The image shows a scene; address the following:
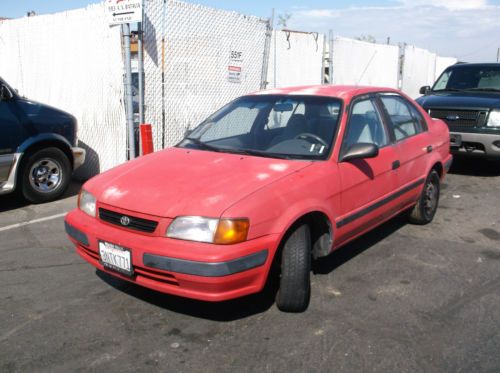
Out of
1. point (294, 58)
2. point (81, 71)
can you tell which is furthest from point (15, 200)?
point (294, 58)

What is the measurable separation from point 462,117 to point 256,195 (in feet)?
19.1

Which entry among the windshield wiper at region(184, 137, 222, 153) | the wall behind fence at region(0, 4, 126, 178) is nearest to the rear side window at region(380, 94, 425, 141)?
the windshield wiper at region(184, 137, 222, 153)

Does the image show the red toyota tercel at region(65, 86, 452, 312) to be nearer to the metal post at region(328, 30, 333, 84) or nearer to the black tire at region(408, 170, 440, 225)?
the black tire at region(408, 170, 440, 225)

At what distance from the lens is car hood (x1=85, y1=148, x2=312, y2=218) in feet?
10.00

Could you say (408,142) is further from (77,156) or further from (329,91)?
(77,156)

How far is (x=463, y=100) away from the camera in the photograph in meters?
7.95

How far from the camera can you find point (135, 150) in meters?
7.35

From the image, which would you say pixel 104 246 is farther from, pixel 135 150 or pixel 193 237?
pixel 135 150

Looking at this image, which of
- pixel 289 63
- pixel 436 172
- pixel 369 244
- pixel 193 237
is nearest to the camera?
pixel 193 237

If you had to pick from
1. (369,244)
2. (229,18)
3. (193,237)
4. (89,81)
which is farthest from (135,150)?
(193,237)

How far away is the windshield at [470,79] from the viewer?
866cm

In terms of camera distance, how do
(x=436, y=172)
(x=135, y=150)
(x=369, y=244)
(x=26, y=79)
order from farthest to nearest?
(x=26, y=79) < (x=135, y=150) < (x=436, y=172) < (x=369, y=244)

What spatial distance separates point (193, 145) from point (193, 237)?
1485mm

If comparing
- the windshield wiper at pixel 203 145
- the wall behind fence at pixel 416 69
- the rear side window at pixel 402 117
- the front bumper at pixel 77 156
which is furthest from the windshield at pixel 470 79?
the wall behind fence at pixel 416 69
